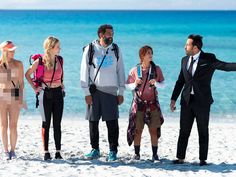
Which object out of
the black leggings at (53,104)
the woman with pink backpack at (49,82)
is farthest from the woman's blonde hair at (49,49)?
the black leggings at (53,104)

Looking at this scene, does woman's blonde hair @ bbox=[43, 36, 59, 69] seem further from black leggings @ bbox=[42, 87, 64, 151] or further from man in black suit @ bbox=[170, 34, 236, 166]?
man in black suit @ bbox=[170, 34, 236, 166]

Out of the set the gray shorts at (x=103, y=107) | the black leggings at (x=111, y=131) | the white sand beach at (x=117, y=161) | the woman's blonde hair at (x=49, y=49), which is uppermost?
the woman's blonde hair at (x=49, y=49)

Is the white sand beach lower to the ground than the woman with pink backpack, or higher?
lower

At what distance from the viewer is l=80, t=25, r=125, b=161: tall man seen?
7.57 meters

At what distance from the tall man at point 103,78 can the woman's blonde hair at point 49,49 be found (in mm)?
437

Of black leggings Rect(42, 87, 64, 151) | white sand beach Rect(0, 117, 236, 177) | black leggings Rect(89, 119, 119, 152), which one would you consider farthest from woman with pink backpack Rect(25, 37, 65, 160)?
white sand beach Rect(0, 117, 236, 177)

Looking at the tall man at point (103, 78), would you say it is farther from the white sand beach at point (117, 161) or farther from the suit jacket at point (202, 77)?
the suit jacket at point (202, 77)

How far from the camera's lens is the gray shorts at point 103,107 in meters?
7.67

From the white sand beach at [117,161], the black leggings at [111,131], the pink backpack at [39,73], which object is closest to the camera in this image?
the white sand beach at [117,161]

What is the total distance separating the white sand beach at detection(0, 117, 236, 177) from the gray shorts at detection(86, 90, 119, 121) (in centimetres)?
62

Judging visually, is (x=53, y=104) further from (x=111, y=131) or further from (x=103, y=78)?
(x=111, y=131)

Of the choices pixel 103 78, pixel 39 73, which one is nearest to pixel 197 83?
pixel 103 78

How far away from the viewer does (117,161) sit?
7816 mm

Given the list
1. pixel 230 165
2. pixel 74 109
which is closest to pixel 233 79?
pixel 74 109
